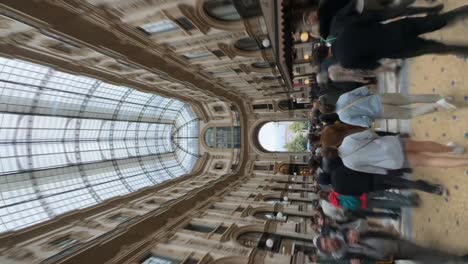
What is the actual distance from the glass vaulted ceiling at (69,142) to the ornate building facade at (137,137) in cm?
11

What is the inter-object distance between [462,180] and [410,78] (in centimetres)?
332

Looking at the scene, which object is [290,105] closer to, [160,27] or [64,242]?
[160,27]

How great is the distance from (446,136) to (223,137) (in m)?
29.0

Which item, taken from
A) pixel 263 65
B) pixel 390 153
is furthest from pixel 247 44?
pixel 390 153

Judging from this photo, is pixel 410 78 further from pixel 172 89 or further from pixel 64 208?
pixel 64 208

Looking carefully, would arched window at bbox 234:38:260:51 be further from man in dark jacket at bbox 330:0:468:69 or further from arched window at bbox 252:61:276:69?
man in dark jacket at bbox 330:0:468:69

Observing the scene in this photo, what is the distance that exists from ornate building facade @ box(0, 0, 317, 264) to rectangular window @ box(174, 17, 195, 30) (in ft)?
0.23

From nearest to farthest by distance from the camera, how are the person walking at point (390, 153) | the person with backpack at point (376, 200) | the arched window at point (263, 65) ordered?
1. the person walking at point (390, 153)
2. the person with backpack at point (376, 200)
3. the arched window at point (263, 65)

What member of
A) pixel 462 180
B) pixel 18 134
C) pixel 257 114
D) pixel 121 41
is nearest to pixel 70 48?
pixel 121 41

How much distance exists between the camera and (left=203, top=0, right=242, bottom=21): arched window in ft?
40.7

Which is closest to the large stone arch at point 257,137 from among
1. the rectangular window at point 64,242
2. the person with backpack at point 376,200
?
the rectangular window at point 64,242

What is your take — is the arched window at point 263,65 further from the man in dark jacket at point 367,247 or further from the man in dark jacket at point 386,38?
the man in dark jacket at point 367,247

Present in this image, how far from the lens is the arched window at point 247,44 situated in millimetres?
16123

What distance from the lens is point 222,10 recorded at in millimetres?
12977
